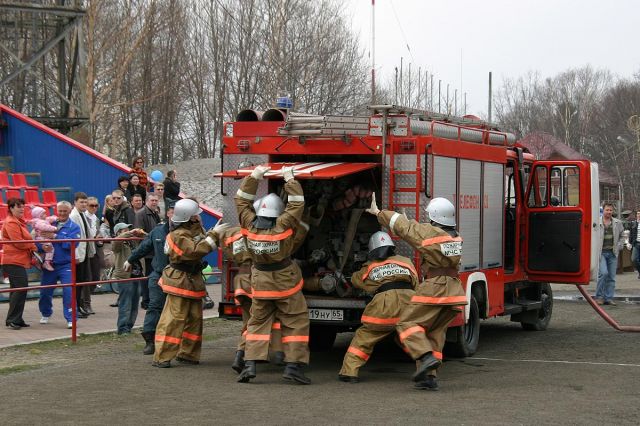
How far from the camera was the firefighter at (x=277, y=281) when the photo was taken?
1004cm

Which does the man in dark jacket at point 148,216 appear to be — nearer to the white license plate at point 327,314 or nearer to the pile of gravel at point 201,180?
the white license plate at point 327,314

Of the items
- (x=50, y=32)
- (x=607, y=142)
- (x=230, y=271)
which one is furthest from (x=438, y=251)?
(x=607, y=142)

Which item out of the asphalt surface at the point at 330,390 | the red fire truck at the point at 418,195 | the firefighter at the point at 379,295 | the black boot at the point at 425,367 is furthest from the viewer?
the red fire truck at the point at 418,195

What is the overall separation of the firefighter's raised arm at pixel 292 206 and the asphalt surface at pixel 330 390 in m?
1.53

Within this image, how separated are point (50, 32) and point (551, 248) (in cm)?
2044

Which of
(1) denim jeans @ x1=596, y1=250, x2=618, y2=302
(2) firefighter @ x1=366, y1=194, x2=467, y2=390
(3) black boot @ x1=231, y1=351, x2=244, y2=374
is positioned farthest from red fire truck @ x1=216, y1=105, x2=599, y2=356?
(1) denim jeans @ x1=596, y1=250, x2=618, y2=302

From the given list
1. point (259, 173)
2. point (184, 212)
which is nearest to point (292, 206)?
point (259, 173)

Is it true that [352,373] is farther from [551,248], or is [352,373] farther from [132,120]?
[132,120]

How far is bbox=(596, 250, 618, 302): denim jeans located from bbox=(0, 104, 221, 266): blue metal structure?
772cm

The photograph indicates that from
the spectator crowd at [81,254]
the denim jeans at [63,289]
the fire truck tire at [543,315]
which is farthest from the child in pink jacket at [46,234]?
the fire truck tire at [543,315]

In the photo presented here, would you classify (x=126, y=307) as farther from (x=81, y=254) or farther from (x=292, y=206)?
(x=292, y=206)

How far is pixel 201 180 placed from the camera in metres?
32.1

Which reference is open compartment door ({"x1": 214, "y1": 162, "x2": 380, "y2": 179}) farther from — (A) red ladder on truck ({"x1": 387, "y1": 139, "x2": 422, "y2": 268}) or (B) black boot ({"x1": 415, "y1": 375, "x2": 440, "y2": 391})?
(B) black boot ({"x1": 415, "y1": 375, "x2": 440, "y2": 391})

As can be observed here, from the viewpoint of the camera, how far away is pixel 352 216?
37.2ft
